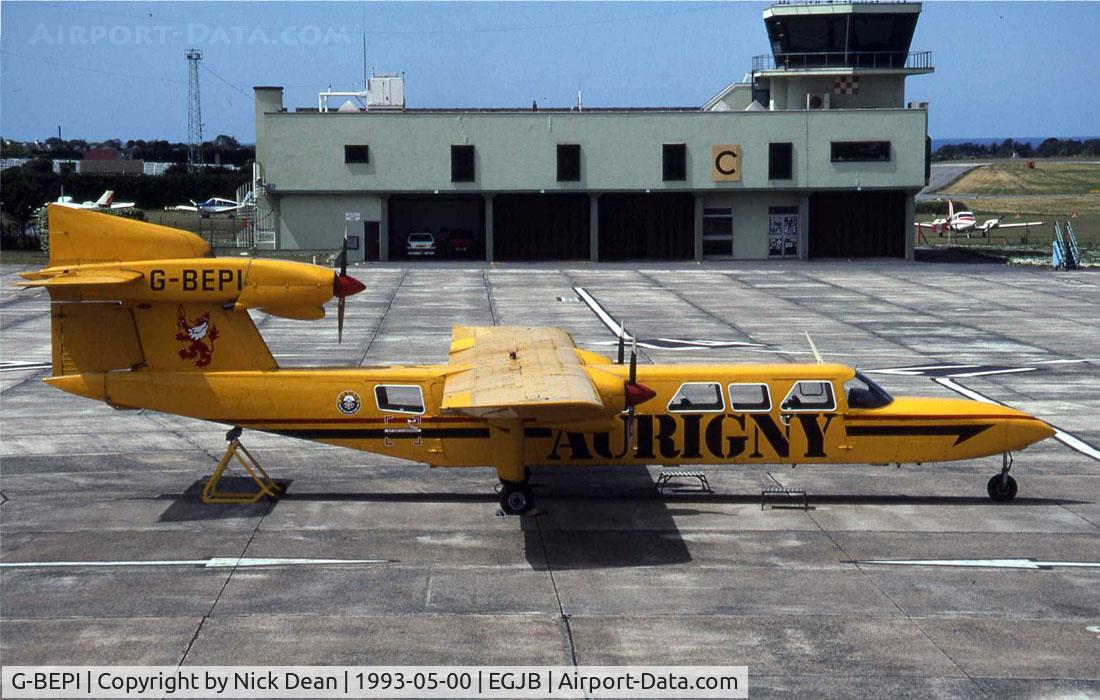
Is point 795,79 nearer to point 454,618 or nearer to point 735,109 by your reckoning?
point 735,109

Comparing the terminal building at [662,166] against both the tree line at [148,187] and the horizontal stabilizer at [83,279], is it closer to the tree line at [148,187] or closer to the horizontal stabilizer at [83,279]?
the tree line at [148,187]

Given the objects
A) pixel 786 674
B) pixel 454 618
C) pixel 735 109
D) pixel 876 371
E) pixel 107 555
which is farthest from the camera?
pixel 735 109

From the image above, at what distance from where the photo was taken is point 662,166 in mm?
75375

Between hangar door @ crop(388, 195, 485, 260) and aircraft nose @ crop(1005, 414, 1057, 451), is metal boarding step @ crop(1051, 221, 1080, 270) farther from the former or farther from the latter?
aircraft nose @ crop(1005, 414, 1057, 451)

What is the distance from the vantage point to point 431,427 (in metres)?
22.1

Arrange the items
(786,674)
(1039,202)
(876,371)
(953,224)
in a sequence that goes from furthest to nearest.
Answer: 1. (1039,202)
2. (953,224)
3. (876,371)
4. (786,674)

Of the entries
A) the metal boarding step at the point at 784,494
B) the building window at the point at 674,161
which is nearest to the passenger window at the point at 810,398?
the metal boarding step at the point at 784,494

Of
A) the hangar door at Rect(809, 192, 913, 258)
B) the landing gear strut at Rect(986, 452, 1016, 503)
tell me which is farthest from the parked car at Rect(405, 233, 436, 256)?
the landing gear strut at Rect(986, 452, 1016, 503)

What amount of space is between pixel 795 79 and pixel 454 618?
6863 centimetres

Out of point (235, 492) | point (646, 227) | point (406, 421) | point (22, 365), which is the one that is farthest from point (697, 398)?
point (646, 227)

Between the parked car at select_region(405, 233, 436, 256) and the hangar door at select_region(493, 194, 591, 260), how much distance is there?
4383 mm

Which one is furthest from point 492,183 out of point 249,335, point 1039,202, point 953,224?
point 1039,202

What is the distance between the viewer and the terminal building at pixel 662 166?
7494 centimetres

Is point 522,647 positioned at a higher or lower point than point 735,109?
lower
